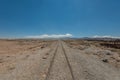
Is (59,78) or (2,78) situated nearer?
(59,78)

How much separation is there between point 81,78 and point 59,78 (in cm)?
157

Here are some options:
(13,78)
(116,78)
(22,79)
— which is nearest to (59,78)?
(22,79)

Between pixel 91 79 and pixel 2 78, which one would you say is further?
pixel 2 78

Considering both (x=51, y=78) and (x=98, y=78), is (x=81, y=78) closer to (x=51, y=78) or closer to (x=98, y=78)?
(x=98, y=78)

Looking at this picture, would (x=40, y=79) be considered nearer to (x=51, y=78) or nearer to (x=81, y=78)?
(x=51, y=78)

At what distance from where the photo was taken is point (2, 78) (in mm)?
9953

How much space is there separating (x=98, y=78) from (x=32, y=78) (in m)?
4.78

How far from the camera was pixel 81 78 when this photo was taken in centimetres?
929

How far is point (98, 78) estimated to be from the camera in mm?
9383

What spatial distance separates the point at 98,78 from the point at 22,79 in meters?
5.48

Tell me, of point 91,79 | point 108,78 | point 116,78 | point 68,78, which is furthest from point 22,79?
point 116,78

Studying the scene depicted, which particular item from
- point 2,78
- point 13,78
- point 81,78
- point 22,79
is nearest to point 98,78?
point 81,78

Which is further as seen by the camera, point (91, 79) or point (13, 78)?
point (13, 78)

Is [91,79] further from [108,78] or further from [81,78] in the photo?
[108,78]
